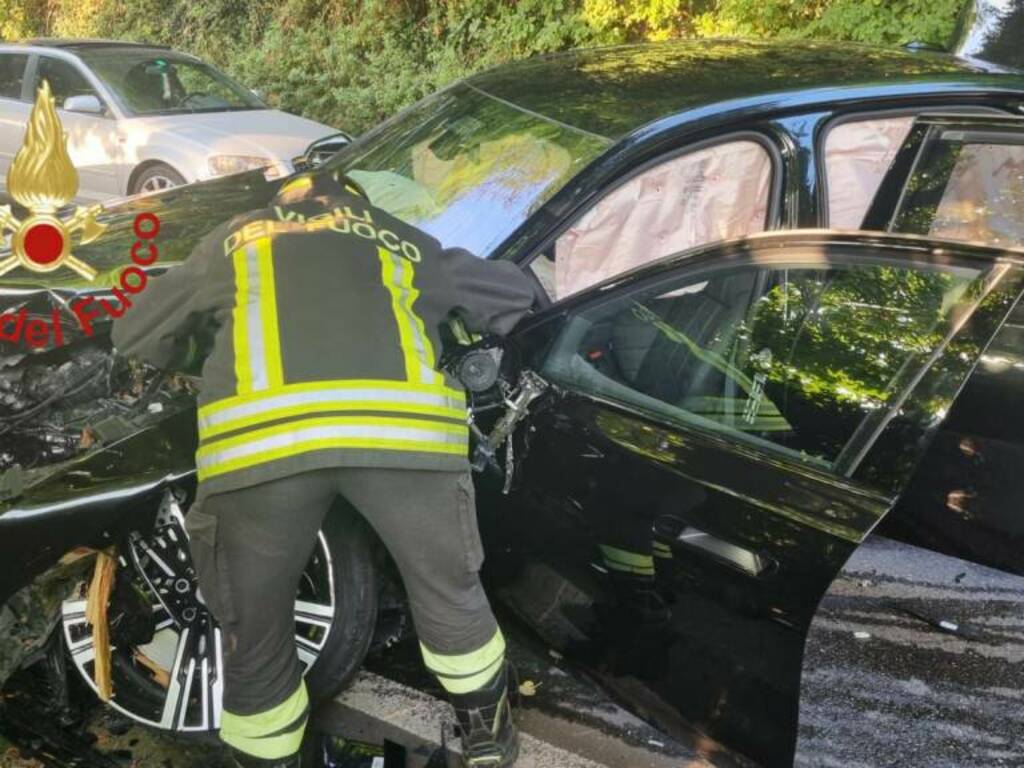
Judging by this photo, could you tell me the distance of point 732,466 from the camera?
6.52 ft

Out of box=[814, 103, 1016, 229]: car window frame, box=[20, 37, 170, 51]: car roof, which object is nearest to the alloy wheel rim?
box=[20, 37, 170, 51]: car roof

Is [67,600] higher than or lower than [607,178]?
lower

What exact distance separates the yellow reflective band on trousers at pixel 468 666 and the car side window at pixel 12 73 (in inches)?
258

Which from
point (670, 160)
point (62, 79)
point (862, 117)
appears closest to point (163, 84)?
point (62, 79)

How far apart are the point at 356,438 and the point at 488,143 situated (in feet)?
4.73

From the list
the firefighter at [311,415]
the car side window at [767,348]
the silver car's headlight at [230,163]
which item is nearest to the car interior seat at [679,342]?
the car side window at [767,348]

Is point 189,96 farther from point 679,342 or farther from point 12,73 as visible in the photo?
point 679,342

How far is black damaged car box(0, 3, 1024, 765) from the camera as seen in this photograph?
76.3 inches

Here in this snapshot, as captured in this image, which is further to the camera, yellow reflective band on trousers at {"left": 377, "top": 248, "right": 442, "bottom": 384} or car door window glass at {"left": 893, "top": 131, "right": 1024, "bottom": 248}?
car door window glass at {"left": 893, "top": 131, "right": 1024, "bottom": 248}

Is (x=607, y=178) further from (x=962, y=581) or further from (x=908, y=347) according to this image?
(x=962, y=581)

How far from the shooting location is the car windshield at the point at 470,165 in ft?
8.48

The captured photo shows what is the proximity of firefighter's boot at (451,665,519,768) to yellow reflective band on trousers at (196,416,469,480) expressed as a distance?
2.07 feet

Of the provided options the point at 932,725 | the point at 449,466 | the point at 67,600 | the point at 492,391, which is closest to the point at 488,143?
the point at 492,391

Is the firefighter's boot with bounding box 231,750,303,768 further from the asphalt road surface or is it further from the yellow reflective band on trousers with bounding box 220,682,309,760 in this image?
the asphalt road surface
